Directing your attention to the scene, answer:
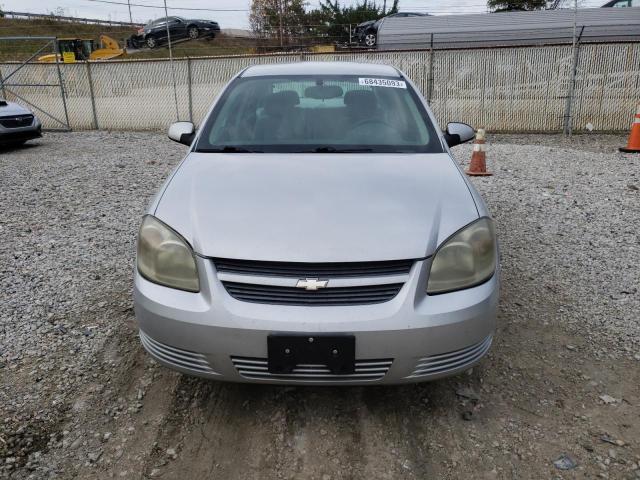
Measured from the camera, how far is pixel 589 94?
11359 millimetres

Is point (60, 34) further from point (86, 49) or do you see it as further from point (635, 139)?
point (635, 139)

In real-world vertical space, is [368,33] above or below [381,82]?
above

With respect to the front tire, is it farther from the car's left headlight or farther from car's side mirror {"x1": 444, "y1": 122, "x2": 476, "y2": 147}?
the car's left headlight

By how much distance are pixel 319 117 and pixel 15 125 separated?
903cm

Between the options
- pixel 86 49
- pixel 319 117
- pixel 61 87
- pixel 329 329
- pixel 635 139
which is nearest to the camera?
pixel 329 329

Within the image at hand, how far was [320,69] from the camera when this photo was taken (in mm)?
3754

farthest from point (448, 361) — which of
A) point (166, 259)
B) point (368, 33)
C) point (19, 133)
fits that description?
point (368, 33)

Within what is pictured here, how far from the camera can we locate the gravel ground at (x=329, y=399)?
2.19 meters

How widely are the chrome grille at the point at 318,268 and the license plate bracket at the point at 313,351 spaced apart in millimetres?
244

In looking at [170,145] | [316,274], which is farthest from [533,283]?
[170,145]

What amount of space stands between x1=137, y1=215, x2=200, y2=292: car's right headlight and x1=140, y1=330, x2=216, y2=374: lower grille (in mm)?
262

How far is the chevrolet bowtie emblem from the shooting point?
6.73 feet

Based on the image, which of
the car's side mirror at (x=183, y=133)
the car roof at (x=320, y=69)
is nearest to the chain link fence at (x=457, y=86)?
the car roof at (x=320, y=69)

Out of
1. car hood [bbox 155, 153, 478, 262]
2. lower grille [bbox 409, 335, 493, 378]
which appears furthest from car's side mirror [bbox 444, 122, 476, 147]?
lower grille [bbox 409, 335, 493, 378]
